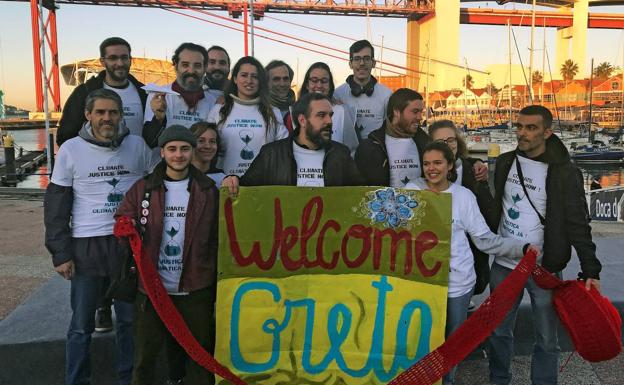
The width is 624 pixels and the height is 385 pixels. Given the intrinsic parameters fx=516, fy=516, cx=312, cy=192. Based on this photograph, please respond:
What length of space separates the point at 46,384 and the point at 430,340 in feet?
7.91

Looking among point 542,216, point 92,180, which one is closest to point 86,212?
point 92,180

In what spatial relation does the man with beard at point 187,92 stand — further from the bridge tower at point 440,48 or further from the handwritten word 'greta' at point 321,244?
the bridge tower at point 440,48

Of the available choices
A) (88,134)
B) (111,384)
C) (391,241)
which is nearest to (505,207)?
(391,241)

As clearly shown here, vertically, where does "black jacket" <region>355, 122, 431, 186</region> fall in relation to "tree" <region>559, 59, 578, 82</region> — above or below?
below

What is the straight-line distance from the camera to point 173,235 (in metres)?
2.72

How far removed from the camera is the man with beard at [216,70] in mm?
4250

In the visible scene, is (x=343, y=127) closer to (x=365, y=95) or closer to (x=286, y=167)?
(x=365, y=95)

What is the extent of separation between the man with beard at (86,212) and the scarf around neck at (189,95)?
0.87m

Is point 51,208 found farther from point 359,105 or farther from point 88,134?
point 359,105

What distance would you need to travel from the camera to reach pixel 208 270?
110 inches

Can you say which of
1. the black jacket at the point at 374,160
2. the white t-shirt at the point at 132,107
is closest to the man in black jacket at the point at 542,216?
the black jacket at the point at 374,160

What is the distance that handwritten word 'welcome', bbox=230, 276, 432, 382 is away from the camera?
111 inches

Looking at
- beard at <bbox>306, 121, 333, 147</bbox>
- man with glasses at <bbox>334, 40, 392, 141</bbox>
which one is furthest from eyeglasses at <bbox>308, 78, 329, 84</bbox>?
beard at <bbox>306, 121, 333, 147</bbox>

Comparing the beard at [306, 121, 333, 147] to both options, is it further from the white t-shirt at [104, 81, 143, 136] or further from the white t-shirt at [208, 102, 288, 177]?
the white t-shirt at [104, 81, 143, 136]
